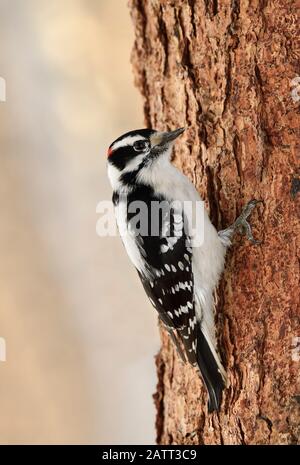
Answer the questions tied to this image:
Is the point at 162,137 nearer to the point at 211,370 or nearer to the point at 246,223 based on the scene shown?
the point at 246,223

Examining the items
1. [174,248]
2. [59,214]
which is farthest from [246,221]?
[59,214]

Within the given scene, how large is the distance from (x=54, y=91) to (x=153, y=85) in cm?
203

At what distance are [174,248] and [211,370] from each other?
2.11 ft

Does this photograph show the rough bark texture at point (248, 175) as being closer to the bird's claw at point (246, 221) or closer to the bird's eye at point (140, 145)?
the bird's claw at point (246, 221)

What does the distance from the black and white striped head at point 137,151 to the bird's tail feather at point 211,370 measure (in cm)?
94

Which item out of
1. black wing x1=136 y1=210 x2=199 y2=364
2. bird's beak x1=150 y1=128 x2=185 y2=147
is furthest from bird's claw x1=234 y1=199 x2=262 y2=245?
bird's beak x1=150 y1=128 x2=185 y2=147

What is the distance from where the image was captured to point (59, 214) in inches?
235

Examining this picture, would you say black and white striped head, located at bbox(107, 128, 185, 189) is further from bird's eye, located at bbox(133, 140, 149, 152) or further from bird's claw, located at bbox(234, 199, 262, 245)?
bird's claw, located at bbox(234, 199, 262, 245)

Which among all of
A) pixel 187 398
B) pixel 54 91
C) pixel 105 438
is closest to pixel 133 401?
pixel 105 438

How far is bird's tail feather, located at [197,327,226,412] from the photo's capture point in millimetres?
3443

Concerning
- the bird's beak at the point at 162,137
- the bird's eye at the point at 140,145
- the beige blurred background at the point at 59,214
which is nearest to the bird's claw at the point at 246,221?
the bird's beak at the point at 162,137
